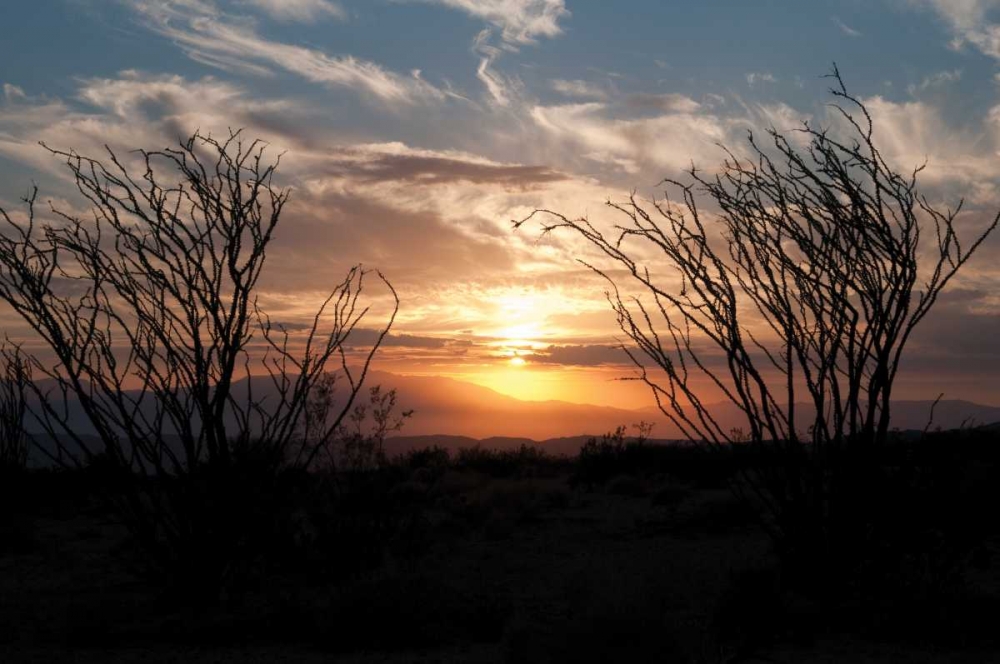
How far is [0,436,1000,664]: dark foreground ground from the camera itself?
5316 mm

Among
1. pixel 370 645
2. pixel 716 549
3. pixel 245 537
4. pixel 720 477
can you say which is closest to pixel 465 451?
pixel 720 477

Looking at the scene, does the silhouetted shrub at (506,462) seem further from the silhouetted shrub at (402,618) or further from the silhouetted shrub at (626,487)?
the silhouetted shrub at (402,618)

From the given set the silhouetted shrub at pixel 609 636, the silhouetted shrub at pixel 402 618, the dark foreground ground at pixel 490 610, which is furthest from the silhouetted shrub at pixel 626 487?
the silhouetted shrub at pixel 609 636

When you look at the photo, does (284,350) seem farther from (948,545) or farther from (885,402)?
(948,545)

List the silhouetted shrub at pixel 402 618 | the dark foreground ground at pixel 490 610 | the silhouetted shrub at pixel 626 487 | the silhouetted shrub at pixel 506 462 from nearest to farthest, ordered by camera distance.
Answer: the dark foreground ground at pixel 490 610
the silhouetted shrub at pixel 402 618
the silhouetted shrub at pixel 626 487
the silhouetted shrub at pixel 506 462

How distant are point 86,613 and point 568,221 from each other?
15.5 ft

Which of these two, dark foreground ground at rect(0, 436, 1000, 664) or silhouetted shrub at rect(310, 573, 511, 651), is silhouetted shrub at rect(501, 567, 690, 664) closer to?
dark foreground ground at rect(0, 436, 1000, 664)

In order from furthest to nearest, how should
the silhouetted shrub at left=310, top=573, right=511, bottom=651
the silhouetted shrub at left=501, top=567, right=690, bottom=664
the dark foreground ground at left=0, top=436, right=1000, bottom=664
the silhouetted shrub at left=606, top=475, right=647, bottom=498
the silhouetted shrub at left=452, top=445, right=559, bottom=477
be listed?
the silhouetted shrub at left=452, top=445, right=559, bottom=477 → the silhouetted shrub at left=606, top=475, right=647, bottom=498 → the silhouetted shrub at left=310, top=573, right=511, bottom=651 → the dark foreground ground at left=0, top=436, right=1000, bottom=664 → the silhouetted shrub at left=501, top=567, right=690, bottom=664

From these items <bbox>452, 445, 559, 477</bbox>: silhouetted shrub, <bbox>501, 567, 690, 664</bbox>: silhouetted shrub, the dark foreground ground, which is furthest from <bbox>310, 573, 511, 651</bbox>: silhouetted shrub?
<bbox>452, 445, 559, 477</bbox>: silhouetted shrub

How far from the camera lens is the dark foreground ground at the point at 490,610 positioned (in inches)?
209

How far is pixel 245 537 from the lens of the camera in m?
7.49

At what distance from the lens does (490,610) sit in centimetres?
627

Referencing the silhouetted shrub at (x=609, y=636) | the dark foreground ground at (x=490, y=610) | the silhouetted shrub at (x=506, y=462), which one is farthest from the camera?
the silhouetted shrub at (x=506, y=462)

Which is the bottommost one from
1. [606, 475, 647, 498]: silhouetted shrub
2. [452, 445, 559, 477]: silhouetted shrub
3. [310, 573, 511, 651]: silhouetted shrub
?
[310, 573, 511, 651]: silhouetted shrub
